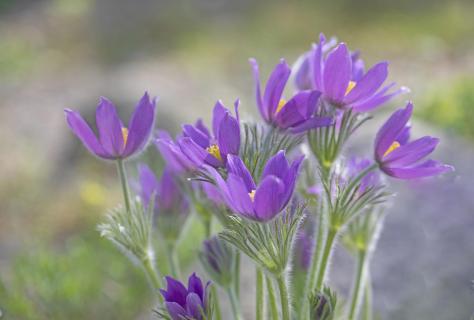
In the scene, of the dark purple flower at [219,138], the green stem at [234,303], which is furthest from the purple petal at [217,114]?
the green stem at [234,303]

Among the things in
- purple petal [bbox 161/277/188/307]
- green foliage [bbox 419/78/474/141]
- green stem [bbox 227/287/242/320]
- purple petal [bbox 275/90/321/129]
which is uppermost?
green foliage [bbox 419/78/474/141]

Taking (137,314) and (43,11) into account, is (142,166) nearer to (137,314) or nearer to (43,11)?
(137,314)

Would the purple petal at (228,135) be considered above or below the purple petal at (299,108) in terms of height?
below

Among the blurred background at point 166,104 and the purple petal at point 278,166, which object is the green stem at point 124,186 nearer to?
the purple petal at point 278,166

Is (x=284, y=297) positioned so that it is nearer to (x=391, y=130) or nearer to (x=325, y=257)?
(x=325, y=257)

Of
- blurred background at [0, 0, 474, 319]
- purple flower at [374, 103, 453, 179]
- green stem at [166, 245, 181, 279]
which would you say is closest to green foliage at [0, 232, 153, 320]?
blurred background at [0, 0, 474, 319]

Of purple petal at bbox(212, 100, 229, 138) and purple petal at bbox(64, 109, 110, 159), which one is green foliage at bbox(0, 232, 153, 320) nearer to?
purple petal at bbox(64, 109, 110, 159)
